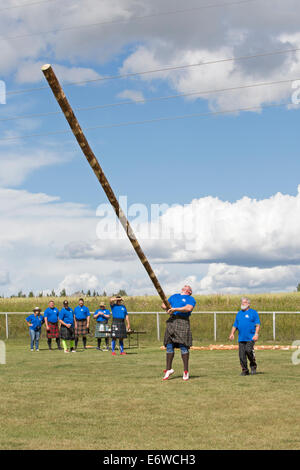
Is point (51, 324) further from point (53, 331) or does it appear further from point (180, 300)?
point (180, 300)

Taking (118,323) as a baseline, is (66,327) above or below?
below

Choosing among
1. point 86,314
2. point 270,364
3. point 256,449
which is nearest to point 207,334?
point 86,314

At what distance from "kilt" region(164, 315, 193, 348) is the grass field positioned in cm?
77

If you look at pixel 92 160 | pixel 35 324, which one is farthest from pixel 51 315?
pixel 92 160

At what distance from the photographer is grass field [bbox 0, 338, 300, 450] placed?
724 centimetres

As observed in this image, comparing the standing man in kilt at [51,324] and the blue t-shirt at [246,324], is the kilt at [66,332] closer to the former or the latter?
the standing man in kilt at [51,324]

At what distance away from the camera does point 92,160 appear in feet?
35.1

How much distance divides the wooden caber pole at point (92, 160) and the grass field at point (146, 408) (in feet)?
7.32

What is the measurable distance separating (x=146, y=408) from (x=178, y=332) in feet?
10.7

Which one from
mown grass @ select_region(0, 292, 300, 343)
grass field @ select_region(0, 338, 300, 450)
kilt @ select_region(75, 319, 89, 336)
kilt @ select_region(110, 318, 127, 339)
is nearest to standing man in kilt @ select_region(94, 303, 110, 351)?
kilt @ select_region(75, 319, 89, 336)

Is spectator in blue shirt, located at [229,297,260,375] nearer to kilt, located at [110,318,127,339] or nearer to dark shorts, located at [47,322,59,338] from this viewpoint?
kilt, located at [110,318,127,339]

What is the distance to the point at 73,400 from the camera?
10234 millimetres
